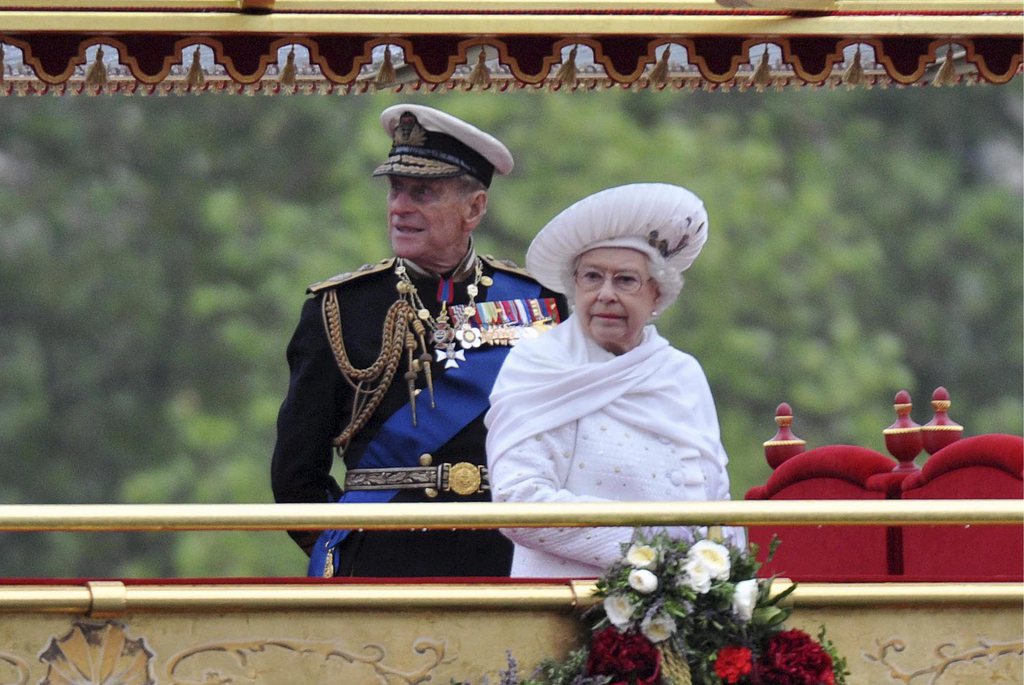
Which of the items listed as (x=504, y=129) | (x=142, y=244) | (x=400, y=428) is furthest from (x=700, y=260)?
(x=400, y=428)

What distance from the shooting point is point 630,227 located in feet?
27.1

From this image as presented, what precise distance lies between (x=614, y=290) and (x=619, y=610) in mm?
952

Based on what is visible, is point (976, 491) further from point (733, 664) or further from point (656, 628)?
point (656, 628)

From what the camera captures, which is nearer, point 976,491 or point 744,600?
point 744,600

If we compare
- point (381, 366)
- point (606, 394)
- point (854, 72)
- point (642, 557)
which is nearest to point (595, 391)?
point (606, 394)

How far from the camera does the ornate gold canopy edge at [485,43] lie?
831 cm

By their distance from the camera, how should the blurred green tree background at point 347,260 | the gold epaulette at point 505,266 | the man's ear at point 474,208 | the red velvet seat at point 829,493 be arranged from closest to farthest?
the man's ear at point 474,208 < the gold epaulette at point 505,266 < the red velvet seat at point 829,493 < the blurred green tree background at point 347,260

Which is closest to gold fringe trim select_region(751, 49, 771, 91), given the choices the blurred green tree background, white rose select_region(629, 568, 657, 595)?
white rose select_region(629, 568, 657, 595)

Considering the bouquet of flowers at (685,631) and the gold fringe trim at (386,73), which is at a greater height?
the gold fringe trim at (386,73)

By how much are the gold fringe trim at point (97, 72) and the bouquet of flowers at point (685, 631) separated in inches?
78.6

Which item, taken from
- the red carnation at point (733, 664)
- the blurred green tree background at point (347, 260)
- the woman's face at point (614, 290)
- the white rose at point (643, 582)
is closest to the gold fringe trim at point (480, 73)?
the woman's face at point (614, 290)

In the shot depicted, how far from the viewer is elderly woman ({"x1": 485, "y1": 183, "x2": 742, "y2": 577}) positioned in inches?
320

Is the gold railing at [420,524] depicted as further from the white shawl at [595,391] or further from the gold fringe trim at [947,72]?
the gold fringe trim at [947,72]

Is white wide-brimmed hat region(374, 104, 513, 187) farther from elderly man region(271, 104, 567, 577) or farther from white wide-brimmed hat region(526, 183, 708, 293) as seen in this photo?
white wide-brimmed hat region(526, 183, 708, 293)
